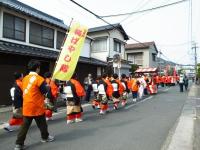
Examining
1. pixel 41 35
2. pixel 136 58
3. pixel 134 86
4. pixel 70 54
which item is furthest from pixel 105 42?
pixel 70 54

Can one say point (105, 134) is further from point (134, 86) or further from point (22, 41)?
point (22, 41)

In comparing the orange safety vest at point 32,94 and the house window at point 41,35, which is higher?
the house window at point 41,35

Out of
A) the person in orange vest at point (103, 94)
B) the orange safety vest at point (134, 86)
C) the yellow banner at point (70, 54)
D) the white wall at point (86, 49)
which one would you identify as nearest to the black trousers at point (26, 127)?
the yellow banner at point (70, 54)

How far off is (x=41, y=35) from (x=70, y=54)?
10.9 metres

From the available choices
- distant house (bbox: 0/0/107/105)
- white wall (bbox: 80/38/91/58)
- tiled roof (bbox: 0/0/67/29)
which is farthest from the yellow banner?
white wall (bbox: 80/38/91/58)

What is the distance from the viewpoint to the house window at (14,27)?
16641mm

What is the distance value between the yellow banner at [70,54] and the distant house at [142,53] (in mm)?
39897

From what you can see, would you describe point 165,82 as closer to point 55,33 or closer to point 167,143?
point 55,33

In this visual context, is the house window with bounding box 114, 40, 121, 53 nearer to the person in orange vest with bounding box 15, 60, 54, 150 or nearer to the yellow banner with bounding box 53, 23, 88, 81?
the yellow banner with bounding box 53, 23, 88, 81

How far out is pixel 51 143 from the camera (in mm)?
6953

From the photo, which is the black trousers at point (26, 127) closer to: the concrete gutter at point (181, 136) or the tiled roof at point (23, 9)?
the concrete gutter at point (181, 136)

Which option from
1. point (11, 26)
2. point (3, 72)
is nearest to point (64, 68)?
point (3, 72)

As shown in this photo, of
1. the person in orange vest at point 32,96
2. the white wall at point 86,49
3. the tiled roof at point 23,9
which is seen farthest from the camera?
the white wall at point 86,49

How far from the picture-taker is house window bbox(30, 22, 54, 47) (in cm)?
1906
